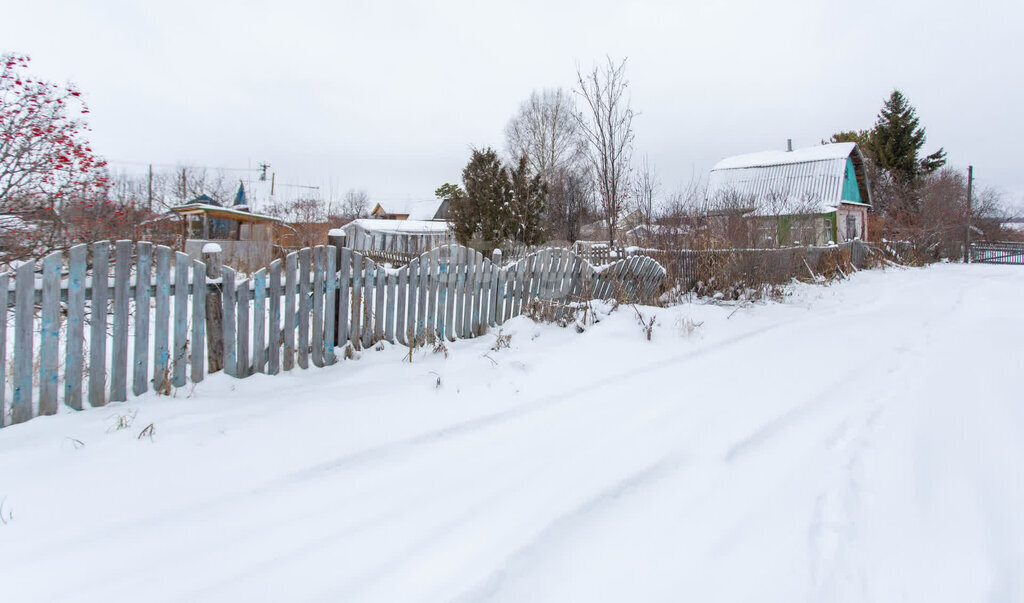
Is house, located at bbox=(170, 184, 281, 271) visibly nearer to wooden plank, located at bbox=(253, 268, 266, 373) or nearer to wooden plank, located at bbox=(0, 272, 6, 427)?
wooden plank, located at bbox=(253, 268, 266, 373)

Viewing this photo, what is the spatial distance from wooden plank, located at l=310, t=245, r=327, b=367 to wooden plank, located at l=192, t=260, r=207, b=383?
0.92 meters

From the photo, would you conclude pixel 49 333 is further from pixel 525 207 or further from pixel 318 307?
pixel 525 207

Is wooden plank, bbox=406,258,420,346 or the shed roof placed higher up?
the shed roof

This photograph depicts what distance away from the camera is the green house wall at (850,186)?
27703 mm

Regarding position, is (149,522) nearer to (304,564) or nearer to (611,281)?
(304,564)

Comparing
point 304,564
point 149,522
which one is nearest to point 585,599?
point 304,564

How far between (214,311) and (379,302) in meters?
1.56

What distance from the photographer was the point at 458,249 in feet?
20.3

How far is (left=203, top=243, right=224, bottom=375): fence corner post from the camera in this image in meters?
4.12

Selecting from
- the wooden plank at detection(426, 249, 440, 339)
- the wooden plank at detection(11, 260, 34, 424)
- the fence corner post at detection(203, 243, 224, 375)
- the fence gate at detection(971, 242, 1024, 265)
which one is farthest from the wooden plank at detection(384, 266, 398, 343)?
the fence gate at detection(971, 242, 1024, 265)

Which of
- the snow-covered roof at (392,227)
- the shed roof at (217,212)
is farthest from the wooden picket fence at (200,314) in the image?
the snow-covered roof at (392,227)

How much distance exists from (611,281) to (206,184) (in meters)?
52.1

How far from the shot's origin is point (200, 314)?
157 inches

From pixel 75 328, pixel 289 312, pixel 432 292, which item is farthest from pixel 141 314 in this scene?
pixel 432 292
